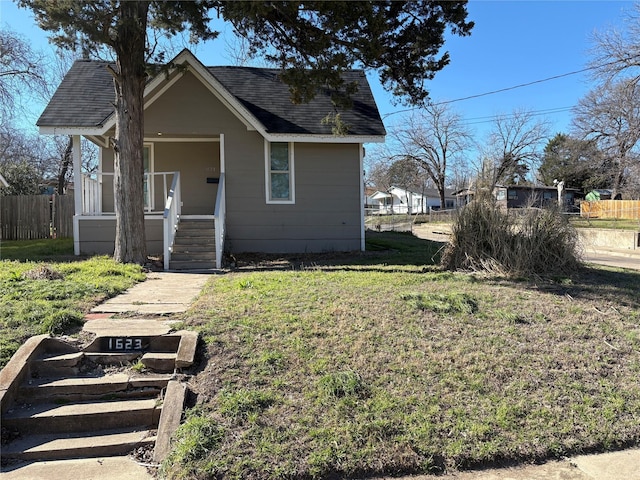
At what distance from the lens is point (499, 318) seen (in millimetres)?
5328

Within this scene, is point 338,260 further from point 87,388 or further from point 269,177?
point 87,388

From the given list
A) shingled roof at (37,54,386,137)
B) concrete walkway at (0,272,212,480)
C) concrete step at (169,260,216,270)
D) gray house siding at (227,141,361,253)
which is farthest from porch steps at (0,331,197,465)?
shingled roof at (37,54,386,137)

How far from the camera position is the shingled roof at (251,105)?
11391mm

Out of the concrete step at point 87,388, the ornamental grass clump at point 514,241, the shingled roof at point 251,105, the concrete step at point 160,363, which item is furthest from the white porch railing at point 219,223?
the concrete step at point 87,388

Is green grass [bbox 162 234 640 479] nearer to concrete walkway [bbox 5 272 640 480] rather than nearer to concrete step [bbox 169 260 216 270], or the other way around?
concrete walkway [bbox 5 272 640 480]

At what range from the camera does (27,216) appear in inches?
645

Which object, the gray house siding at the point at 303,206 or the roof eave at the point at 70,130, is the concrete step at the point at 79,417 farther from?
the roof eave at the point at 70,130

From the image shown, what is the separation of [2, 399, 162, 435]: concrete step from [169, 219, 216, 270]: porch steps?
5972 millimetres

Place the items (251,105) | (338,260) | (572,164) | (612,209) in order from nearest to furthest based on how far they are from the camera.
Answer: (338,260) → (251,105) → (612,209) → (572,164)

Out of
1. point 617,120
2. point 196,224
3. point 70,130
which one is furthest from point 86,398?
point 617,120

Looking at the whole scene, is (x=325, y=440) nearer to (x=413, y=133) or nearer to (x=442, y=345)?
(x=442, y=345)

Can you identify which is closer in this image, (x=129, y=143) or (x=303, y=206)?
(x=129, y=143)

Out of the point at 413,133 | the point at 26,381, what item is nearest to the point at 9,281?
the point at 26,381

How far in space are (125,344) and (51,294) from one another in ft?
7.04
